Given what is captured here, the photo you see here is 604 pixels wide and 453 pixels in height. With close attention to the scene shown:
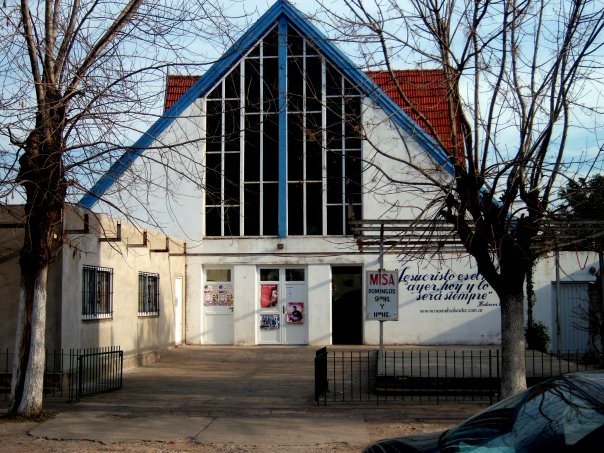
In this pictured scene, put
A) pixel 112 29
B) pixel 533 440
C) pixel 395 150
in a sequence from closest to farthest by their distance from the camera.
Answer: pixel 533 440, pixel 112 29, pixel 395 150

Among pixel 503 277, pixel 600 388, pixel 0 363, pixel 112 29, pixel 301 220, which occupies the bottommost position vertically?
pixel 0 363

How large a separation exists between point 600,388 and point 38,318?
912cm

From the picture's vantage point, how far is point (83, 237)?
15.9m

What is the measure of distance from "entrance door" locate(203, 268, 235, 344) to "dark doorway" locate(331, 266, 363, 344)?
11.4ft

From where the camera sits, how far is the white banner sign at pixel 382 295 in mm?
15133

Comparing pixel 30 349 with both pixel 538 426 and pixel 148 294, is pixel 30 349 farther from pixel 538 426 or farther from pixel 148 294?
pixel 148 294

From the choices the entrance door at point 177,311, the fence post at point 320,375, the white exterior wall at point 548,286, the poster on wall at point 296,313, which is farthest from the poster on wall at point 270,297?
the fence post at point 320,375

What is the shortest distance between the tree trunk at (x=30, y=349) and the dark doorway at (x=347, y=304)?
14487 mm

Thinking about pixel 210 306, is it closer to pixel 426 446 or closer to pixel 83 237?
pixel 83 237

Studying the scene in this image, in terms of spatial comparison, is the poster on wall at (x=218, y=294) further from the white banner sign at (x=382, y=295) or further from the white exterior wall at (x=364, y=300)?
the white banner sign at (x=382, y=295)

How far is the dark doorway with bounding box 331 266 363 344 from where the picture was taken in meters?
24.8

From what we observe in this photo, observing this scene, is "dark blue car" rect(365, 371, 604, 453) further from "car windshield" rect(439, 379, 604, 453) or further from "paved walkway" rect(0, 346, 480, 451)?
"paved walkway" rect(0, 346, 480, 451)

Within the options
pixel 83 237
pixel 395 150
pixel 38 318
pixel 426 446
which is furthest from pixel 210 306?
pixel 426 446

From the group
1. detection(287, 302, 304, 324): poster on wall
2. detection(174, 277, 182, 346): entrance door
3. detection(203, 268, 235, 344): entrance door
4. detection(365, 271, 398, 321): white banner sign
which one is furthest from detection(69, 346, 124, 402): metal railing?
detection(287, 302, 304, 324): poster on wall
